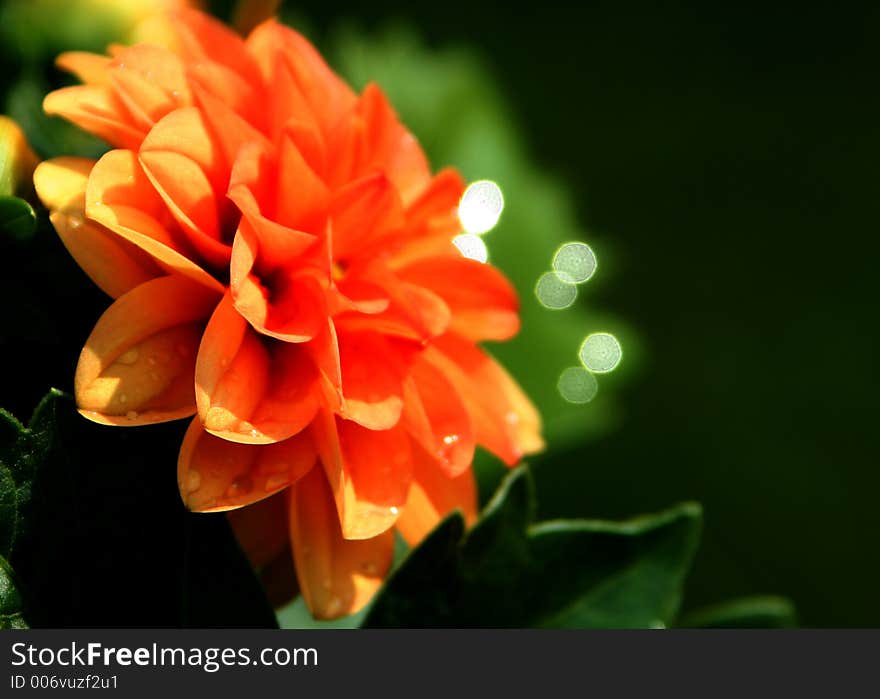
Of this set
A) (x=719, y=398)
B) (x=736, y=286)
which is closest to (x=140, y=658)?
(x=719, y=398)

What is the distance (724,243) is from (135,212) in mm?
1038

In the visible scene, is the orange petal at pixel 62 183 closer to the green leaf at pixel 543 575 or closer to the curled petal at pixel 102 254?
the curled petal at pixel 102 254

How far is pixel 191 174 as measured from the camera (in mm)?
403

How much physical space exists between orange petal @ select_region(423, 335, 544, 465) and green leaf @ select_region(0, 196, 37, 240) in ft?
0.59

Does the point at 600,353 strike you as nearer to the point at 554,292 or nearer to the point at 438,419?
the point at 554,292

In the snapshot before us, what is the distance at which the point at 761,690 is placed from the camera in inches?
18.6

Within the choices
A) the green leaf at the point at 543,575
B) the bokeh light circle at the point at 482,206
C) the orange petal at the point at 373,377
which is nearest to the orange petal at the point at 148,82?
the orange petal at the point at 373,377

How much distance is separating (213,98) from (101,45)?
0.84 feet

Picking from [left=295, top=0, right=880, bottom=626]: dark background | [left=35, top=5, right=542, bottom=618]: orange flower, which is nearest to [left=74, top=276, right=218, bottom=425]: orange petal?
[left=35, top=5, right=542, bottom=618]: orange flower

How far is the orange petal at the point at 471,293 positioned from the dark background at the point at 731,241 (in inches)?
23.1

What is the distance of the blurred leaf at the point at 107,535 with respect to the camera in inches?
14.8

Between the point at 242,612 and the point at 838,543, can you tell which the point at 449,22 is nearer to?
the point at 838,543

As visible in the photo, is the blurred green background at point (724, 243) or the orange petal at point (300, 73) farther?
the blurred green background at point (724, 243)

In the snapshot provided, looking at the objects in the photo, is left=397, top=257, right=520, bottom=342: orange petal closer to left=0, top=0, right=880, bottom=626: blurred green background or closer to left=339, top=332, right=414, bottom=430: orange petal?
left=339, top=332, right=414, bottom=430: orange petal
